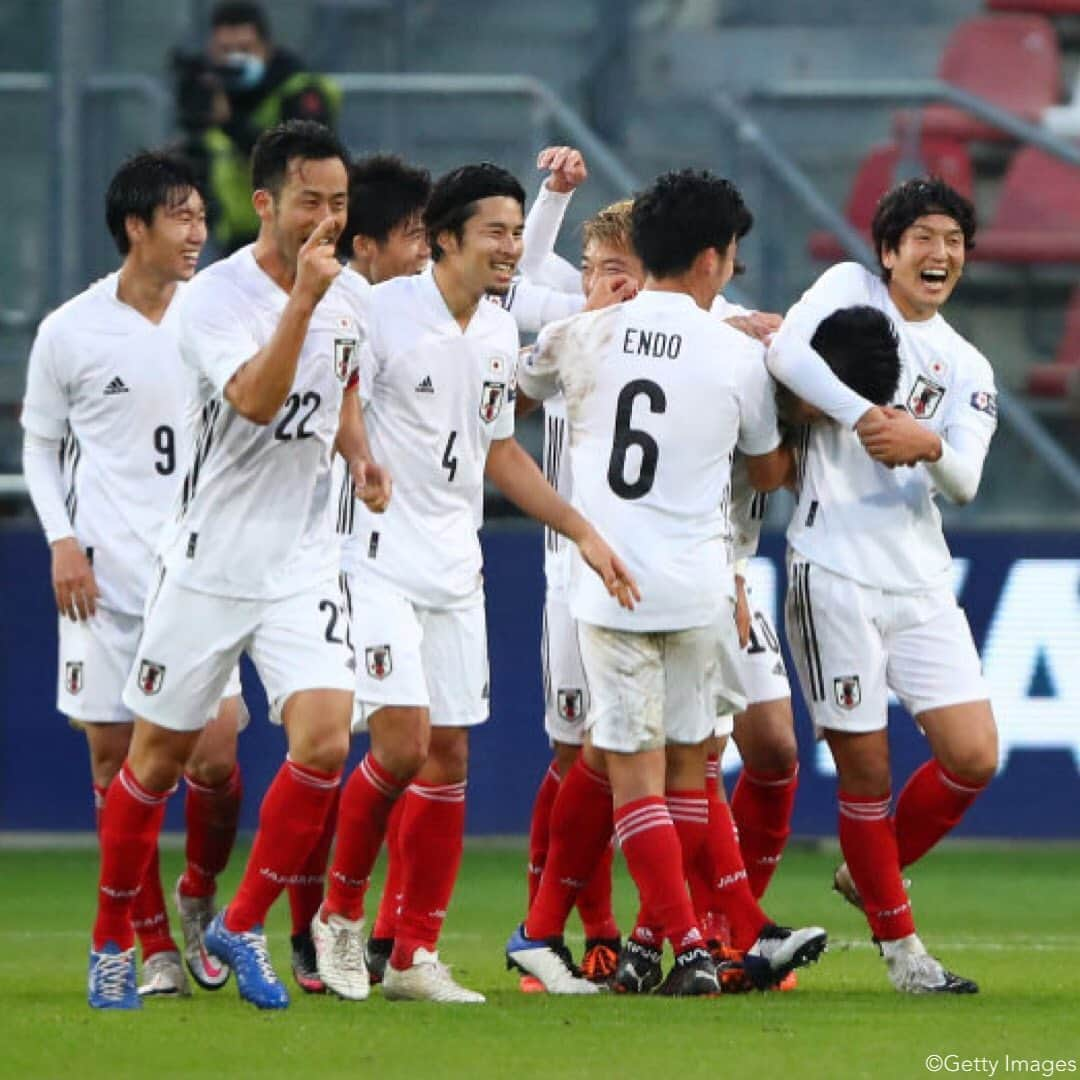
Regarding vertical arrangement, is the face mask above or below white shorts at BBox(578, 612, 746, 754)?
above

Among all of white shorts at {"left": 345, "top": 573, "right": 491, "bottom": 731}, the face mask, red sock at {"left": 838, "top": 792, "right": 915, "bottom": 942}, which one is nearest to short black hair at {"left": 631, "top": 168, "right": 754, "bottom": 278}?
white shorts at {"left": 345, "top": 573, "right": 491, "bottom": 731}

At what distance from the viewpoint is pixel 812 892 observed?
35.5ft

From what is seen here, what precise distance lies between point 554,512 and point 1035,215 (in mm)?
7410

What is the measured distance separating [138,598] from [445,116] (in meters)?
5.92

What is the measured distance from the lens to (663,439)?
7.26m

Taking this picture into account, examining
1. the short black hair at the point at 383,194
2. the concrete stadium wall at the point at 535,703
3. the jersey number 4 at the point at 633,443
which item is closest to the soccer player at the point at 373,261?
the short black hair at the point at 383,194

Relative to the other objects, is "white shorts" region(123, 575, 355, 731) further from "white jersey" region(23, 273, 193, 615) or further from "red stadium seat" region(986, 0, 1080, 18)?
"red stadium seat" region(986, 0, 1080, 18)

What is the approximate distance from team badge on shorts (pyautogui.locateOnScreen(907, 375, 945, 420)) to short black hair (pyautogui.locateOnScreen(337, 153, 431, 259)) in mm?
1494

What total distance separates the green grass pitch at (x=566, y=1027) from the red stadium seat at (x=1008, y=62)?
6.74 m

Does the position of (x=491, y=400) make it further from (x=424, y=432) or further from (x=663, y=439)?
(x=663, y=439)

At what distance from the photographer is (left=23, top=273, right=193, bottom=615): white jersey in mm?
7770

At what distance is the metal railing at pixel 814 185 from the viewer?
12.9m

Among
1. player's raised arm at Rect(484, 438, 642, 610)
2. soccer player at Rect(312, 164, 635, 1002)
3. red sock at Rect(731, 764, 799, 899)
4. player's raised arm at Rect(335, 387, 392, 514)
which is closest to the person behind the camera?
player's raised arm at Rect(335, 387, 392, 514)

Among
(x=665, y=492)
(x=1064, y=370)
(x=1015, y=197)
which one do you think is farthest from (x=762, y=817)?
(x=1015, y=197)
